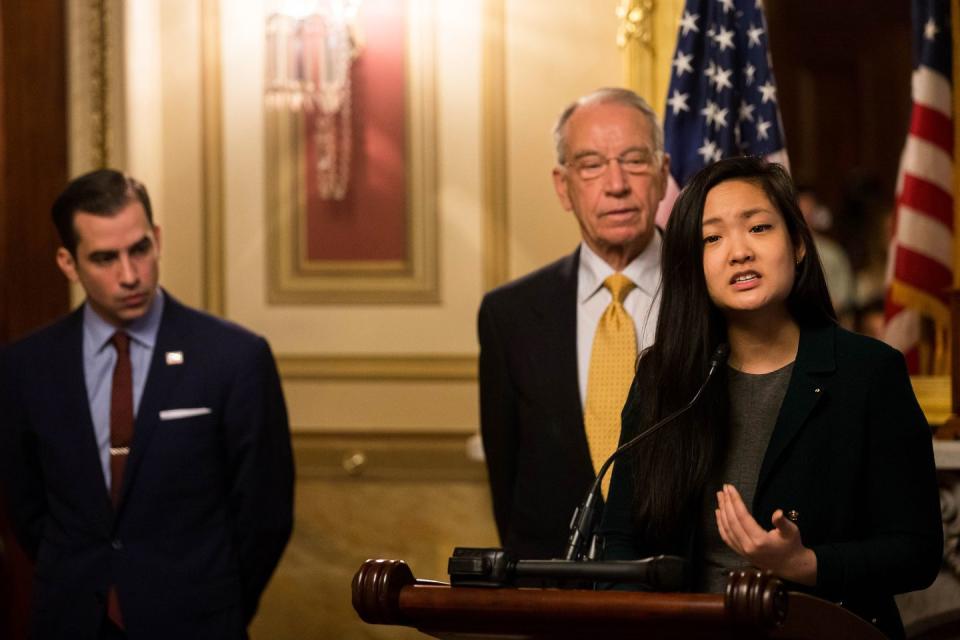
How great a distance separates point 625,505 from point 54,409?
61.1 inches

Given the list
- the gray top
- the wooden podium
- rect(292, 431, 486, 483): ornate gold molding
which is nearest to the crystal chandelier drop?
rect(292, 431, 486, 483): ornate gold molding

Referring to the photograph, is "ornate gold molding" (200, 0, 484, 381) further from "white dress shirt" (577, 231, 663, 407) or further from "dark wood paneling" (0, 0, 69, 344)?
"white dress shirt" (577, 231, 663, 407)

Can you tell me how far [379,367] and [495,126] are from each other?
0.99 meters

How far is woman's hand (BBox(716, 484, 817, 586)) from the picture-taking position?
1812mm

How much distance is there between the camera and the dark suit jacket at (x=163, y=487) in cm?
301

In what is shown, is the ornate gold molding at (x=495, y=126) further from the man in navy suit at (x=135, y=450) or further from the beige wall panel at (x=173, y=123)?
the man in navy suit at (x=135, y=450)

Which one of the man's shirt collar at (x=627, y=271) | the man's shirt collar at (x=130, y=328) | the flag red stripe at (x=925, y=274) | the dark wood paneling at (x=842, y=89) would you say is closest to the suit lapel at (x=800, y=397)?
the man's shirt collar at (x=627, y=271)

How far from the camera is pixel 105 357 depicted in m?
3.19

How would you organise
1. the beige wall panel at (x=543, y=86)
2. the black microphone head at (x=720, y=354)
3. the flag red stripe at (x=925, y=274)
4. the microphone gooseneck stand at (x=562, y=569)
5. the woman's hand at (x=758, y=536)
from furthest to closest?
the beige wall panel at (x=543, y=86), the flag red stripe at (x=925, y=274), the black microphone head at (x=720, y=354), the woman's hand at (x=758, y=536), the microphone gooseneck stand at (x=562, y=569)

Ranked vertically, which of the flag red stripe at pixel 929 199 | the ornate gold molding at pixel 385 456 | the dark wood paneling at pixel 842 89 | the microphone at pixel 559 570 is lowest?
the ornate gold molding at pixel 385 456

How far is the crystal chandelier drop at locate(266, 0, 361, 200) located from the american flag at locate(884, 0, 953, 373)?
1.98m

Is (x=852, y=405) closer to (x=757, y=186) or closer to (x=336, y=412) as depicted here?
(x=757, y=186)

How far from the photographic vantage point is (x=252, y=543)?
312 centimetres

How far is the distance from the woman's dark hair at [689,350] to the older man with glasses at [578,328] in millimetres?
671
